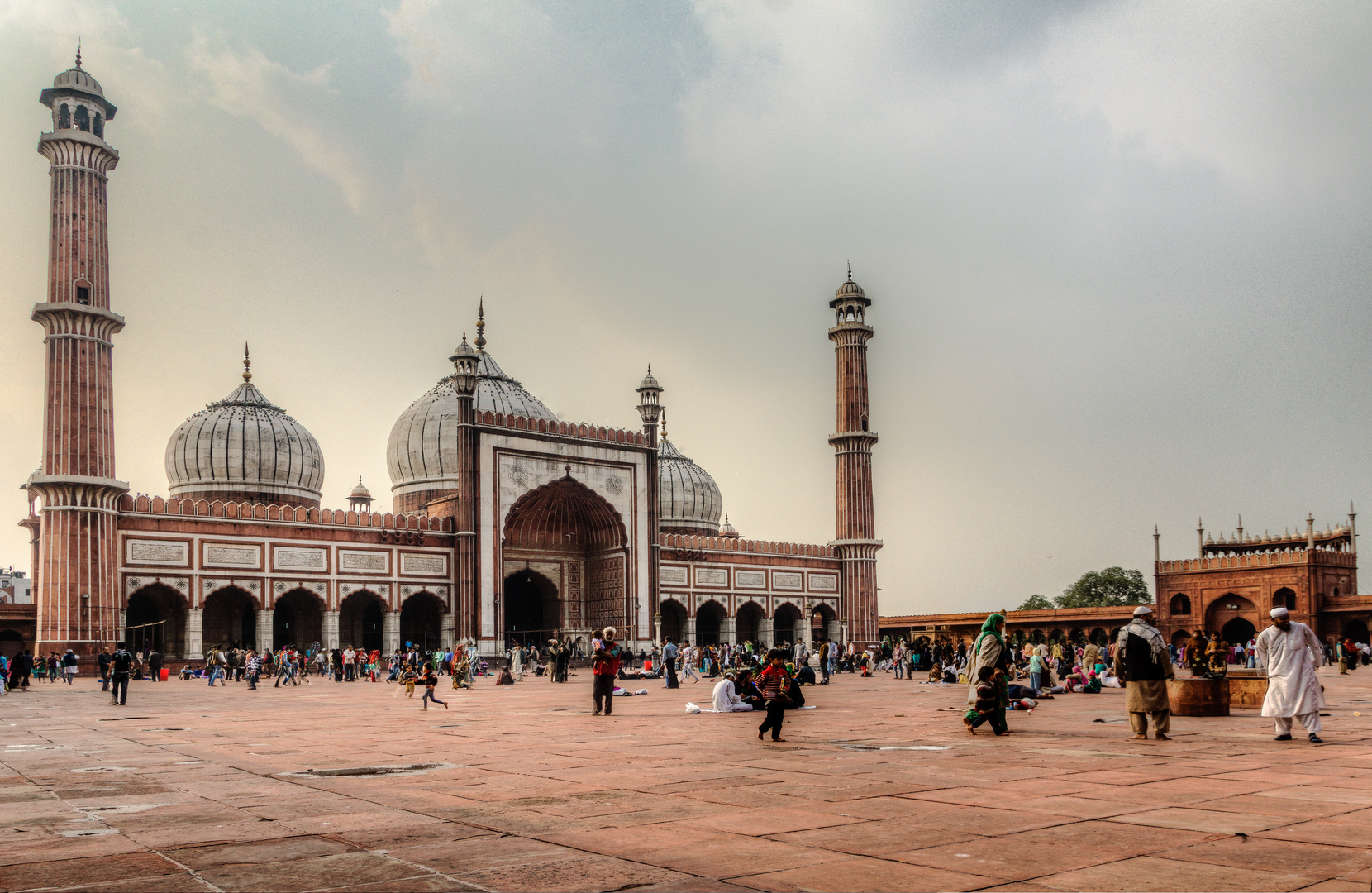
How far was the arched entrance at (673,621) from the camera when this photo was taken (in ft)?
140

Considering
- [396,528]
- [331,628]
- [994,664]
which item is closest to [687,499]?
[396,528]

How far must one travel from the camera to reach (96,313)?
1183 inches

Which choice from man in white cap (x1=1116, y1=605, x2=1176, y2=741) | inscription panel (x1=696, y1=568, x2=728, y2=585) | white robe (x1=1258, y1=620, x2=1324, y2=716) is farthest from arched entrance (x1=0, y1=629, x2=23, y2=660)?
white robe (x1=1258, y1=620, x2=1324, y2=716)

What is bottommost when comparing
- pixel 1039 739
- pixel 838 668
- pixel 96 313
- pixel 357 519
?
pixel 838 668

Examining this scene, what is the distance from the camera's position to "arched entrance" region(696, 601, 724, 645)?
45.0m

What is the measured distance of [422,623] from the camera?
127ft

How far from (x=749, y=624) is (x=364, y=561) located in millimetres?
17161

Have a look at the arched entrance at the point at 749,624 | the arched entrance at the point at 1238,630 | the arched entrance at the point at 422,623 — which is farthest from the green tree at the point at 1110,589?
the arched entrance at the point at 422,623

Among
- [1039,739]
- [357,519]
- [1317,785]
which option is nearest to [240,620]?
[357,519]

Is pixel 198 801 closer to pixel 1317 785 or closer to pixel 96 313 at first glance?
pixel 1317 785

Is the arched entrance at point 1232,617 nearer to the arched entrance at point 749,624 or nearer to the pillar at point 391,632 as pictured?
the arched entrance at point 749,624

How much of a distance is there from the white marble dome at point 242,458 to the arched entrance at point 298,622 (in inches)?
190

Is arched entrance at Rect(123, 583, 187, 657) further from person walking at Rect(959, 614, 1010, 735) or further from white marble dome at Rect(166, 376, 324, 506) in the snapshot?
person walking at Rect(959, 614, 1010, 735)

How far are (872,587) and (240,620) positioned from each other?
73.9ft
